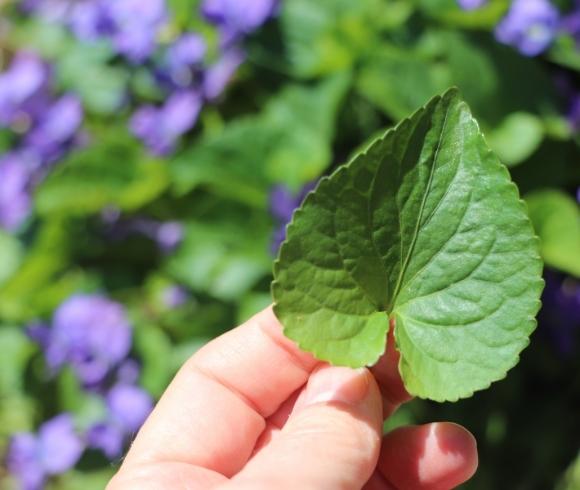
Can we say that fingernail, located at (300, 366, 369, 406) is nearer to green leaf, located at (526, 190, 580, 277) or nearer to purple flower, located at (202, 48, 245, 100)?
green leaf, located at (526, 190, 580, 277)

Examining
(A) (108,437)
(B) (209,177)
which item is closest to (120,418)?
(A) (108,437)

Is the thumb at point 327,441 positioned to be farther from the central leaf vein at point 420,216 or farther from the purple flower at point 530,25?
the purple flower at point 530,25

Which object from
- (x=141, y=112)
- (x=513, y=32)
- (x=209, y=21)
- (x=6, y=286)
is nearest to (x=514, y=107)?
(x=513, y=32)

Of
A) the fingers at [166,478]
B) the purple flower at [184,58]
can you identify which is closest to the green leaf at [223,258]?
the purple flower at [184,58]

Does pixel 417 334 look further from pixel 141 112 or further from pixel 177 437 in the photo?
pixel 141 112

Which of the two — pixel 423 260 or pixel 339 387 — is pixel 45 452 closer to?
pixel 339 387

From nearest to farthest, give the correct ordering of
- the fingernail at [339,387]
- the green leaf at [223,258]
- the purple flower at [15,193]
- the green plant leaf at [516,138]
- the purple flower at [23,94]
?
the fingernail at [339,387]
the green plant leaf at [516,138]
the green leaf at [223,258]
the purple flower at [15,193]
the purple flower at [23,94]
